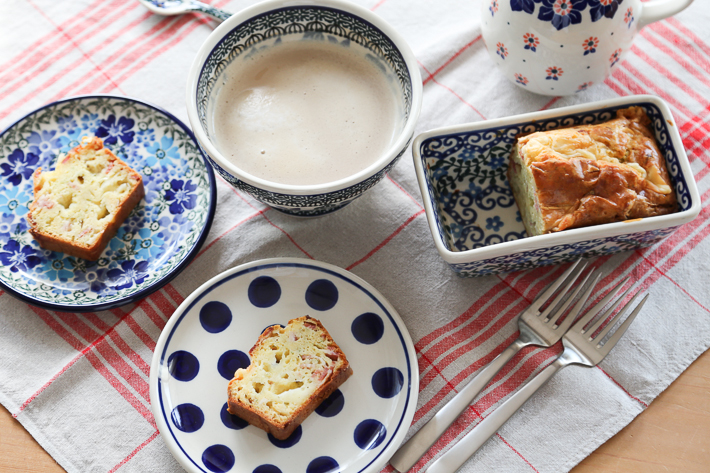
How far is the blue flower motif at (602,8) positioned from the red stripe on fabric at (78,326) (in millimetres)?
1475

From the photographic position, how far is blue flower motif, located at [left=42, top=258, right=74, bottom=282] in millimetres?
1487

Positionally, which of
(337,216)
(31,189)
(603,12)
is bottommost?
(337,216)

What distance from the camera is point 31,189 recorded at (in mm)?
1582

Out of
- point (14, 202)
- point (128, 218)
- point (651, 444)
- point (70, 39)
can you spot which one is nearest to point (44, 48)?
point (70, 39)

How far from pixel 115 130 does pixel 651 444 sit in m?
1.65

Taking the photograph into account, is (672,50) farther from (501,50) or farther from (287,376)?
(287,376)

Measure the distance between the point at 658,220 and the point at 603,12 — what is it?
0.52 metres

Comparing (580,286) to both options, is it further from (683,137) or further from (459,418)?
(683,137)

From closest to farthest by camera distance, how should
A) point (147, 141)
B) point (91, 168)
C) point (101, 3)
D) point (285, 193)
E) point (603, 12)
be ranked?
1. point (285, 193)
2. point (603, 12)
3. point (91, 168)
4. point (147, 141)
5. point (101, 3)

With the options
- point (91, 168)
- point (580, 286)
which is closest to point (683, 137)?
point (580, 286)

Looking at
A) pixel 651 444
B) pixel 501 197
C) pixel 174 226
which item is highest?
pixel 174 226

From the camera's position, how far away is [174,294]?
1519 mm

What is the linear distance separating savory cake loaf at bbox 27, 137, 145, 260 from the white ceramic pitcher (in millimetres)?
1048

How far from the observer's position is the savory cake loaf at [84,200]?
1466 millimetres
